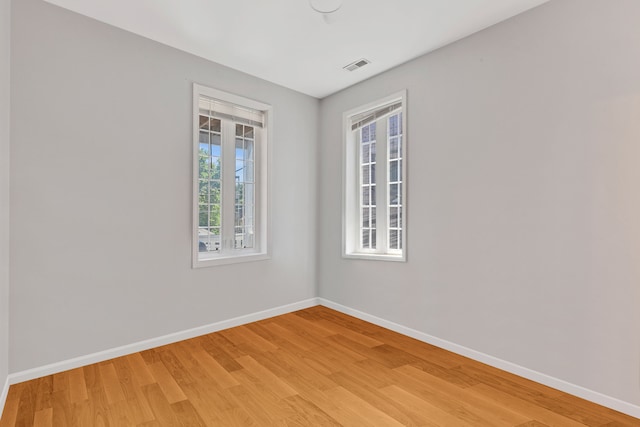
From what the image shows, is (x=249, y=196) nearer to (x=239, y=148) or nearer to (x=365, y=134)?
(x=239, y=148)

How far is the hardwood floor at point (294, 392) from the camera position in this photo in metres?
1.89

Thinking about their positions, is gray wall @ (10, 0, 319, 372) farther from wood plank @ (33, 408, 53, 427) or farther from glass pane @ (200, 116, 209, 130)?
wood plank @ (33, 408, 53, 427)

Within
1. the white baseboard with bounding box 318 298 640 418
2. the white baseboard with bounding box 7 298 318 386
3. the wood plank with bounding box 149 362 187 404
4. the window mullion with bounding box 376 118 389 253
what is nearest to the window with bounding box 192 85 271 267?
the white baseboard with bounding box 7 298 318 386

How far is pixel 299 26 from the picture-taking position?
8.67 ft

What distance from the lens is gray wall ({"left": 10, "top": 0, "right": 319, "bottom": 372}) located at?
7.52ft

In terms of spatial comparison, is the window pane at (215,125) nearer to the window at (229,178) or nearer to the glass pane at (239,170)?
the window at (229,178)

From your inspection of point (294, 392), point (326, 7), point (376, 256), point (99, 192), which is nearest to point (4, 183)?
point (99, 192)

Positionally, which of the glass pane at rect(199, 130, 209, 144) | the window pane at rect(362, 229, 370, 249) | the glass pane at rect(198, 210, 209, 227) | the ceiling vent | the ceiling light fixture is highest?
the ceiling vent

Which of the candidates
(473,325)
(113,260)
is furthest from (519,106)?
(113,260)

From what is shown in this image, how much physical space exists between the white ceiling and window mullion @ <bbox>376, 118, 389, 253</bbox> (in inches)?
27.0

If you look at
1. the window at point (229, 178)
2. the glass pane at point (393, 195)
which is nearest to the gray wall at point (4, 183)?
the window at point (229, 178)

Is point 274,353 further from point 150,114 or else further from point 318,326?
point 150,114

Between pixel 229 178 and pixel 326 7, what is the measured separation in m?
1.90

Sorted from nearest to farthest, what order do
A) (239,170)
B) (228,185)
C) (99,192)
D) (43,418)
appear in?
(43,418) → (99,192) → (228,185) → (239,170)
